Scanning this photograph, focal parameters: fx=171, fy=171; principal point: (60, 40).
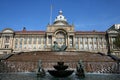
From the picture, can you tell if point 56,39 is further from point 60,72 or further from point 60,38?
point 60,72

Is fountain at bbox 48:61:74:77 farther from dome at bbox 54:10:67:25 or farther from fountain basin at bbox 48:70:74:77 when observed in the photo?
dome at bbox 54:10:67:25

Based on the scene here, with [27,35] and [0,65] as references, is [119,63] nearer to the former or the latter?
[0,65]

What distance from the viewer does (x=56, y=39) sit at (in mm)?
79562

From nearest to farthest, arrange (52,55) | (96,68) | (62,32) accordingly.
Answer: (96,68), (52,55), (62,32)

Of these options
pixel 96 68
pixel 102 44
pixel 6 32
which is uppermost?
pixel 6 32

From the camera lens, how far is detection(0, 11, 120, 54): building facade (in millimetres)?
79250

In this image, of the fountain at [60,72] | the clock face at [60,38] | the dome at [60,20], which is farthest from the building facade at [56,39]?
the fountain at [60,72]

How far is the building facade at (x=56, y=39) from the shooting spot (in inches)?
3120

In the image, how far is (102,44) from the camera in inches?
3187

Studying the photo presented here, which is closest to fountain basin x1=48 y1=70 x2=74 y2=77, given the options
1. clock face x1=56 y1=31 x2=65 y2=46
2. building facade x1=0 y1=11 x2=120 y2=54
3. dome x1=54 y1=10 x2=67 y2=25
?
building facade x1=0 y1=11 x2=120 y2=54

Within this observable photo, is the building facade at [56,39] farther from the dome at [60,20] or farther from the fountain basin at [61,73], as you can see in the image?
the fountain basin at [61,73]

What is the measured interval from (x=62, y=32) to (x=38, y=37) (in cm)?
1174

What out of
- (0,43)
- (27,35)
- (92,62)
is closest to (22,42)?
(27,35)

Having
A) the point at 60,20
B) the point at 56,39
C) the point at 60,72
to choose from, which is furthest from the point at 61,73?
the point at 60,20
